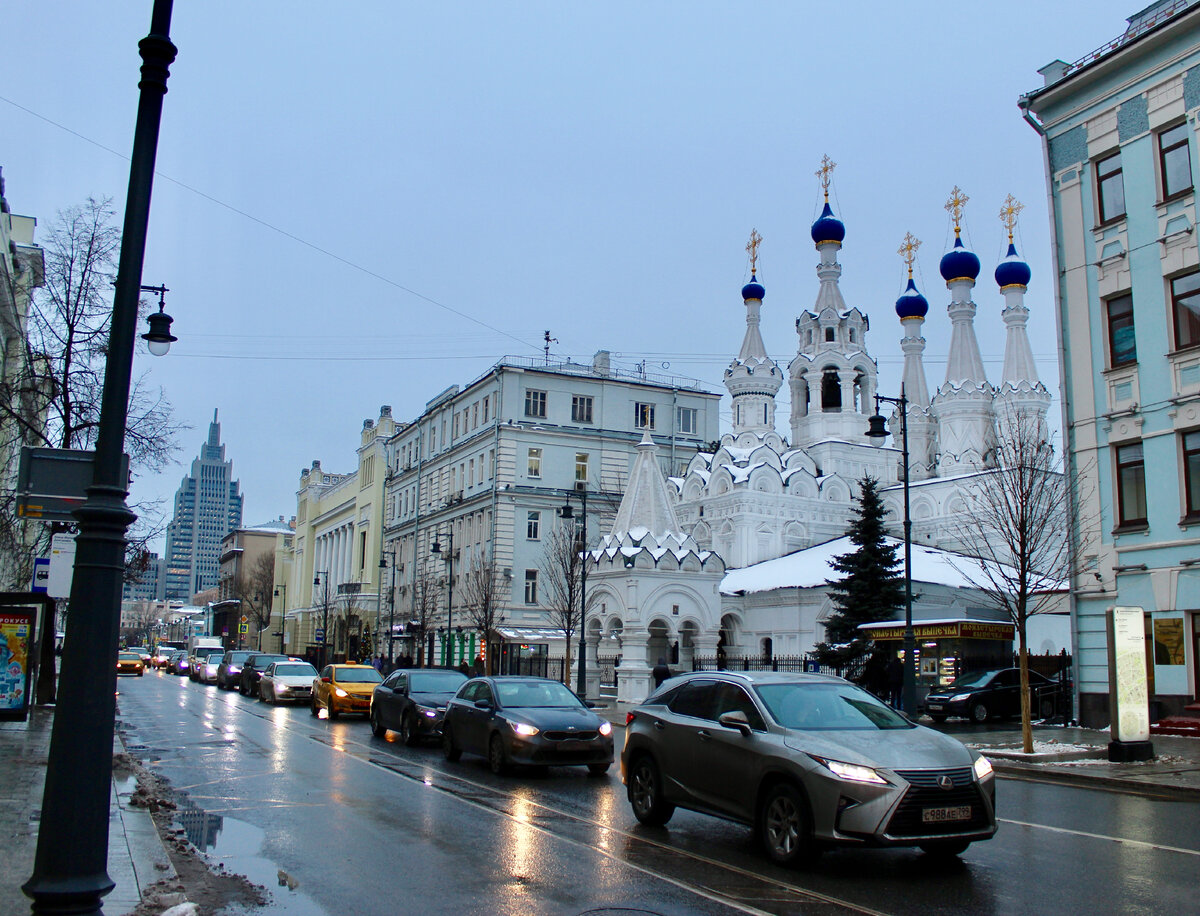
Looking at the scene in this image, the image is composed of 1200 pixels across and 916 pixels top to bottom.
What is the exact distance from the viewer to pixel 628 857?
9.09 metres

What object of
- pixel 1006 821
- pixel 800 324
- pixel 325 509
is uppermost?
pixel 800 324

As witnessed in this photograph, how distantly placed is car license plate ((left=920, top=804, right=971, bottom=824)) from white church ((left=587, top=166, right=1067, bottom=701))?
2223 cm

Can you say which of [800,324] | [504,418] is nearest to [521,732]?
[504,418]

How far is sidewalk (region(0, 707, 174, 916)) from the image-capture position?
6922 millimetres

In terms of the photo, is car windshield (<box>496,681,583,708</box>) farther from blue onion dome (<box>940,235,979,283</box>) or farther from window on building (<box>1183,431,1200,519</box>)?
blue onion dome (<box>940,235,979,283</box>)

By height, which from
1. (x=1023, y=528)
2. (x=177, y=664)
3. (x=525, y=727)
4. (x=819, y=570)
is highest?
(x=819, y=570)

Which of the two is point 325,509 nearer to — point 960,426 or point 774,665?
point 960,426

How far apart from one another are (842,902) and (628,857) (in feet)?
7.16

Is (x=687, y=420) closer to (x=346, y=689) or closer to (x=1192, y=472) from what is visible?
(x=346, y=689)

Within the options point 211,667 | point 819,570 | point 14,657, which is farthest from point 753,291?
point 14,657

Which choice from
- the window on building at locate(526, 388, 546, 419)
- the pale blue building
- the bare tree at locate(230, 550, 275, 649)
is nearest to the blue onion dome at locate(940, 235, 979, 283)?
the window on building at locate(526, 388, 546, 419)

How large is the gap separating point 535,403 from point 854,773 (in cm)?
4873

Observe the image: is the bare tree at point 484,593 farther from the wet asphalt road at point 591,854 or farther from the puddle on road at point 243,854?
the puddle on road at point 243,854

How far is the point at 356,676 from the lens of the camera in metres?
28.0
